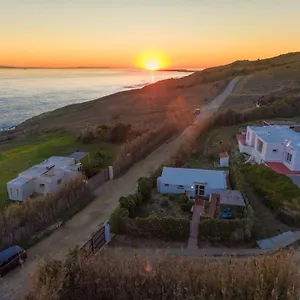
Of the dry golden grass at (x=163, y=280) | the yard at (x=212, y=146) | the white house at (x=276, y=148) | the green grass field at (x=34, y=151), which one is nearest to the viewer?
the dry golden grass at (x=163, y=280)

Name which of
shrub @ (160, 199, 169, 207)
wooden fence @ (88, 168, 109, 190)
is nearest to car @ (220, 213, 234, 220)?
shrub @ (160, 199, 169, 207)

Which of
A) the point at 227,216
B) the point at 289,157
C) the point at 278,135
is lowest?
the point at 227,216

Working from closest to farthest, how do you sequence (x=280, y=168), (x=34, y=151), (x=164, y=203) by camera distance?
(x=164, y=203) < (x=280, y=168) < (x=34, y=151)

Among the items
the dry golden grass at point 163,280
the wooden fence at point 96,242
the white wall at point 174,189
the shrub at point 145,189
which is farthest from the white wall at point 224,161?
the dry golden grass at point 163,280

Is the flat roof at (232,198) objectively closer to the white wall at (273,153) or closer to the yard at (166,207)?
the yard at (166,207)

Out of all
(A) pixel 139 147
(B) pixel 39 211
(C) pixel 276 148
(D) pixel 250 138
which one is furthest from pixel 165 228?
(D) pixel 250 138

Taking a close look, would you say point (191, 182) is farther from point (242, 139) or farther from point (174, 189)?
point (242, 139)

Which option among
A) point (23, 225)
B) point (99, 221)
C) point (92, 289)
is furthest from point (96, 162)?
point (92, 289)

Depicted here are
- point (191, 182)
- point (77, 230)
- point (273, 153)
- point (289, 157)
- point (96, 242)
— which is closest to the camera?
point (96, 242)
